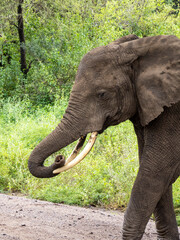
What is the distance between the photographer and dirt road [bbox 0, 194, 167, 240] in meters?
4.95

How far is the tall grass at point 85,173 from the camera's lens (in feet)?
22.9

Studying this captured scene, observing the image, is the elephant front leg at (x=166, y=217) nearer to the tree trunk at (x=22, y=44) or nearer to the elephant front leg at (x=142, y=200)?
the elephant front leg at (x=142, y=200)

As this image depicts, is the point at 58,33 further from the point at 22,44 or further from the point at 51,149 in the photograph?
the point at 51,149

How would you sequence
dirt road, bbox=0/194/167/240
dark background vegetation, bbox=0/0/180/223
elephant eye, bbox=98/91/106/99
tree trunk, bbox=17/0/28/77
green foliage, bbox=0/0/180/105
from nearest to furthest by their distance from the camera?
1. elephant eye, bbox=98/91/106/99
2. dirt road, bbox=0/194/167/240
3. dark background vegetation, bbox=0/0/180/223
4. green foliage, bbox=0/0/180/105
5. tree trunk, bbox=17/0/28/77

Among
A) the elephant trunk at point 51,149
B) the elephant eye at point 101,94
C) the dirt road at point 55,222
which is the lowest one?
the dirt road at point 55,222

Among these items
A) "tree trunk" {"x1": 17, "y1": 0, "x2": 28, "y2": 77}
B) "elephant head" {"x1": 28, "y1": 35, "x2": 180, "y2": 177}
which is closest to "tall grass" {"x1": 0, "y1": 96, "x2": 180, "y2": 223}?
"elephant head" {"x1": 28, "y1": 35, "x2": 180, "y2": 177}

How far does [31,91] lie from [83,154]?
1243 cm

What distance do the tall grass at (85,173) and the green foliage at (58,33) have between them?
16.5 ft

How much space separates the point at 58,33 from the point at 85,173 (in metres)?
10.3

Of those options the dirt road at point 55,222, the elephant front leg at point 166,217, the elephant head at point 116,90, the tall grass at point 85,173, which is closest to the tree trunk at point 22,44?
the tall grass at point 85,173

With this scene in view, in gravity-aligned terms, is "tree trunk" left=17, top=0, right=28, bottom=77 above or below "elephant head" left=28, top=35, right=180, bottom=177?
above

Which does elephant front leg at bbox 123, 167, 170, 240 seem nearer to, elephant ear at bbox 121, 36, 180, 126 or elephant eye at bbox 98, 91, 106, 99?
elephant ear at bbox 121, 36, 180, 126

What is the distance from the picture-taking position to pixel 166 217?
14.9ft

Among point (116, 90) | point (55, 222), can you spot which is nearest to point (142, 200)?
point (116, 90)
